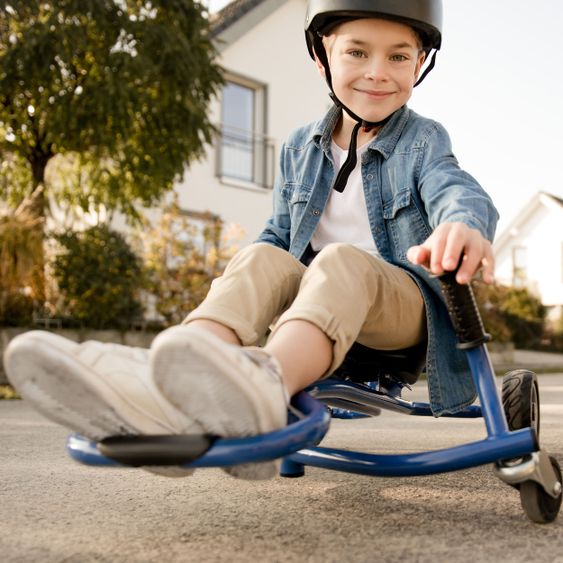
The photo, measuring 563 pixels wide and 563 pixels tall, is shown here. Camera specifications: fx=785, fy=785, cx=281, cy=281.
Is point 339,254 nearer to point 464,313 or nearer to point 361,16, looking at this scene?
point 464,313

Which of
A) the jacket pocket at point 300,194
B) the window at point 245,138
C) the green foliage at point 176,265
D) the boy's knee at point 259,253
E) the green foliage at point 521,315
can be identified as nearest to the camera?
the boy's knee at point 259,253

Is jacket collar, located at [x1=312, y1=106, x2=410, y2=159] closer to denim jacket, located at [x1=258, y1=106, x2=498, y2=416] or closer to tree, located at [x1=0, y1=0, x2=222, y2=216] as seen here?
denim jacket, located at [x1=258, y1=106, x2=498, y2=416]

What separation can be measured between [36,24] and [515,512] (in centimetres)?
766

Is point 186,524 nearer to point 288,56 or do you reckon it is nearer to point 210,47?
point 210,47

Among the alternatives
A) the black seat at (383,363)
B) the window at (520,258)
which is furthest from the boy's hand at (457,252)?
the window at (520,258)

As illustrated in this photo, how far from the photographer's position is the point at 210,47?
8.88 meters

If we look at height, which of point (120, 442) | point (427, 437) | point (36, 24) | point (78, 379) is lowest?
point (427, 437)

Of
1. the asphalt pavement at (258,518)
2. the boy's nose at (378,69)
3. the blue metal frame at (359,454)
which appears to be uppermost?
the boy's nose at (378,69)

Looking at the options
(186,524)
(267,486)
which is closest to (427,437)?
(267,486)

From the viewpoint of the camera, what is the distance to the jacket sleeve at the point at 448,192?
1.59 meters

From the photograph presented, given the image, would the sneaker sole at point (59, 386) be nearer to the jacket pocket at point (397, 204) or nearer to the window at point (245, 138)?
the jacket pocket at point (397, 204)

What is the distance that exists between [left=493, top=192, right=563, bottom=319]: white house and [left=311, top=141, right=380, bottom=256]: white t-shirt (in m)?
21.3

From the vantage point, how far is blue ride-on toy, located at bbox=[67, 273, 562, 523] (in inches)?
48.6

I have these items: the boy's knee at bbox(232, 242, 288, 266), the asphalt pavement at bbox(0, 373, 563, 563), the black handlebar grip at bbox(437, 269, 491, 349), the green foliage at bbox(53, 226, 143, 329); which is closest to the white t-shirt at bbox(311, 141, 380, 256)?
the boy's knee at bbox(232, 242, 288, 266)
